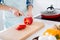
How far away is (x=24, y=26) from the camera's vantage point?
934 mm

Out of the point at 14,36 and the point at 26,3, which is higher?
the point at 26,3

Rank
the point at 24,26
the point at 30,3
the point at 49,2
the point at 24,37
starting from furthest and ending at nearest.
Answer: the point at 30,3
the point at 49,2
the point at 24,26
the point at 24,37

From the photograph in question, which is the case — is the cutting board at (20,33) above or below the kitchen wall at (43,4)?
below

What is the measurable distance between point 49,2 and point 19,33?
65.7 inches

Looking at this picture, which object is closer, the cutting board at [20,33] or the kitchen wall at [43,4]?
the cutting board at [20,33]

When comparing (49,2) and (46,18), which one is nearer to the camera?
(46,18)

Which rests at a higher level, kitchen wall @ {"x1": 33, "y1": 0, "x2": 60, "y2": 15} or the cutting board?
kitchen wall @ {"x1": 33, "y1": 0, "x2": 60, "y2": 15}

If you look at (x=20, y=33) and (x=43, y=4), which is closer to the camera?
(x=20, y=33)

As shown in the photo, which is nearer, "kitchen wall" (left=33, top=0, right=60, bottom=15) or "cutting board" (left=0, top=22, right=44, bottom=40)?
"cutting board" (left=0, top=22, right=44, bottom=40)

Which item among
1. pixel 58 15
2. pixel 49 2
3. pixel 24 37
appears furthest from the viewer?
pixel 49 2

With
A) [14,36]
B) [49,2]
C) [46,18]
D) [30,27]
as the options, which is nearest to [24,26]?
[30,27]

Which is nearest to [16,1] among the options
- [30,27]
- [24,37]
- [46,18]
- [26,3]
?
[26,3]

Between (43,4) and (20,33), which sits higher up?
(43,4)

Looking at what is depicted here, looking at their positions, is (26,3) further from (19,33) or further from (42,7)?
(19,33)
